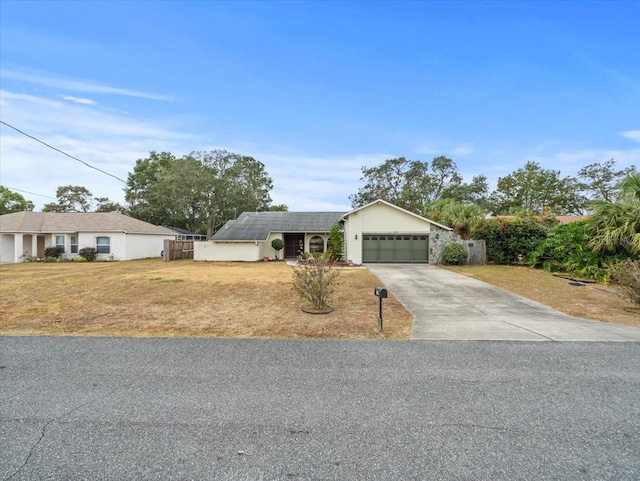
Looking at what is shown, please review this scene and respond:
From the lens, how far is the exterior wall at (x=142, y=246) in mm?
24859

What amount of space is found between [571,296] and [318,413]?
1019 cm

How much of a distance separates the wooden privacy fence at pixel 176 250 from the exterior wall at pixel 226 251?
1849 millimetres

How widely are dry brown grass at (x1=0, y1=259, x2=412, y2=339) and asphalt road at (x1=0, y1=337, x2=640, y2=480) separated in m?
1.08

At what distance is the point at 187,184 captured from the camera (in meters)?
33.5

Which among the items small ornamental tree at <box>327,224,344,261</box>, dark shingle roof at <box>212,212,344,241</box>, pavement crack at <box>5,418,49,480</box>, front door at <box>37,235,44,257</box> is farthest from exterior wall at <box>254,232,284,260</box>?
pavement crack at <box>5,418,49,480</box>

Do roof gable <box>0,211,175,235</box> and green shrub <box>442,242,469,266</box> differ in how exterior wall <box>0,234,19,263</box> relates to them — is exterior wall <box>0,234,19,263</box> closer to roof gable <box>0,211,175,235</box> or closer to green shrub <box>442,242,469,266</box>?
roof gable <box>0,211,175,235</box>

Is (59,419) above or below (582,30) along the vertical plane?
below

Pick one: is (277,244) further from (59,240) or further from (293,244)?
(59,240)

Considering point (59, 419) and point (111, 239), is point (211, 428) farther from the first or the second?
point (111, 239)

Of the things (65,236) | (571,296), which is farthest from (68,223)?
(571,296)

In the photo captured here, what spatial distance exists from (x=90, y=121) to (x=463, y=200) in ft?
122

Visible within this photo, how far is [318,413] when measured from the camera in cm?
307

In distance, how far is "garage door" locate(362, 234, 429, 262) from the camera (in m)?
21.2

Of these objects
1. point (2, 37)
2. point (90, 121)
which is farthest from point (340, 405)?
point (90, 121)
